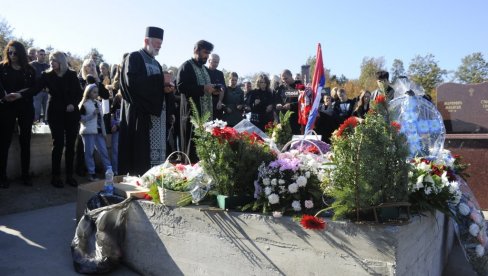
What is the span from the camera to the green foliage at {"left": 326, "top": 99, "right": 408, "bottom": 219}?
2652mm

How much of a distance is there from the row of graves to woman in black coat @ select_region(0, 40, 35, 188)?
212 cm

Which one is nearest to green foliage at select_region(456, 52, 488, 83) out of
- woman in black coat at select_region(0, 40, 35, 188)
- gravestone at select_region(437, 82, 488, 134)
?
gravestone at select_region(437, 82, 488, 134)

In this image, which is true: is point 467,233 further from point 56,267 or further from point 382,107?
point 56,267

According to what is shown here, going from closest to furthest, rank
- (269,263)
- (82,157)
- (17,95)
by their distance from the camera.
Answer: (269,263), (17,95), (82,157)

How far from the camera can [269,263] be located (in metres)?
3.03

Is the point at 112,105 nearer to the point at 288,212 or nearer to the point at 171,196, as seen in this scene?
the point at 171,196

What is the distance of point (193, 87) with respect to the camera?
5.98 m

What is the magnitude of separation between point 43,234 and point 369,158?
11.1 feet

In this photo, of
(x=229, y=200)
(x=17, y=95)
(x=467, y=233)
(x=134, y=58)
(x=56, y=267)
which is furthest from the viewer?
(x=17, y=95)

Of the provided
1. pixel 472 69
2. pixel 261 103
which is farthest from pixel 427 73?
pixel 261 103

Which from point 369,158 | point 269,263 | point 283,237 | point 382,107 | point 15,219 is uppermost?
point 382,107

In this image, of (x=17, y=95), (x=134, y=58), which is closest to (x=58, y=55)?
(x=17, y=95)

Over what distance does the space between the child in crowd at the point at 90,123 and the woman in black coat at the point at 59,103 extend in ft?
1.37

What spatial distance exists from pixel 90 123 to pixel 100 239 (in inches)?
144
